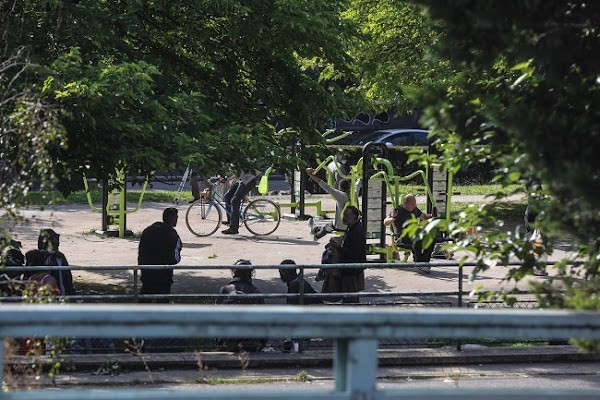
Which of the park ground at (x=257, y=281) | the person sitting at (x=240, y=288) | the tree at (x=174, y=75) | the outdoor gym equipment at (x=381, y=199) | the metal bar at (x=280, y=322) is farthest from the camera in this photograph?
the outdoor gym equipment at (x=381, y=199)

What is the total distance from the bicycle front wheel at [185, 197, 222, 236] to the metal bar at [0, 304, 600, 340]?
57.4ft

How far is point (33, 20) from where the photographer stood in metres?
12.4

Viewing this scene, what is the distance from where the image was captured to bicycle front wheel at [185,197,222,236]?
2066 centimetres

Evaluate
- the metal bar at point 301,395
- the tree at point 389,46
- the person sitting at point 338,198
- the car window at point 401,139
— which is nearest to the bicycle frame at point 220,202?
the person sitting at point 338,198

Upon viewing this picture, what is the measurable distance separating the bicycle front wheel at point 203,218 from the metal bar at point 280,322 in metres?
17.5

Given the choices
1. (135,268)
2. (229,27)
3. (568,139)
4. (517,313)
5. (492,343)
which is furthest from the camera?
(229,27)

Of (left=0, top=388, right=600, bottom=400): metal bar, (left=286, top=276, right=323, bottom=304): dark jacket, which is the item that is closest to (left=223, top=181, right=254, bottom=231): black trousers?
(left=286, top=276, right=323, bottom=304): dark jacket

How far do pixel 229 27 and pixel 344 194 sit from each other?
5.53 meters

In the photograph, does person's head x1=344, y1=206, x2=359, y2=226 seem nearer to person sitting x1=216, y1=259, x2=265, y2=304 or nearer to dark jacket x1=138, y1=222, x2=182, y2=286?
person sitting x1=216, y1=259, x2=265, y2=304

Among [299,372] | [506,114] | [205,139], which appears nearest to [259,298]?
[299,372]

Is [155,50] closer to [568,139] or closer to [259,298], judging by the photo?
[259,298]

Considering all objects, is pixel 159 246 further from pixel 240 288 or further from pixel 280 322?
pixel 280 322

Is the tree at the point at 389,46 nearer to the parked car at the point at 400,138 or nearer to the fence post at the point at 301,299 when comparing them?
the parked car at the point at 400,138

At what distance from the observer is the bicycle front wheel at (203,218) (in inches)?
813
